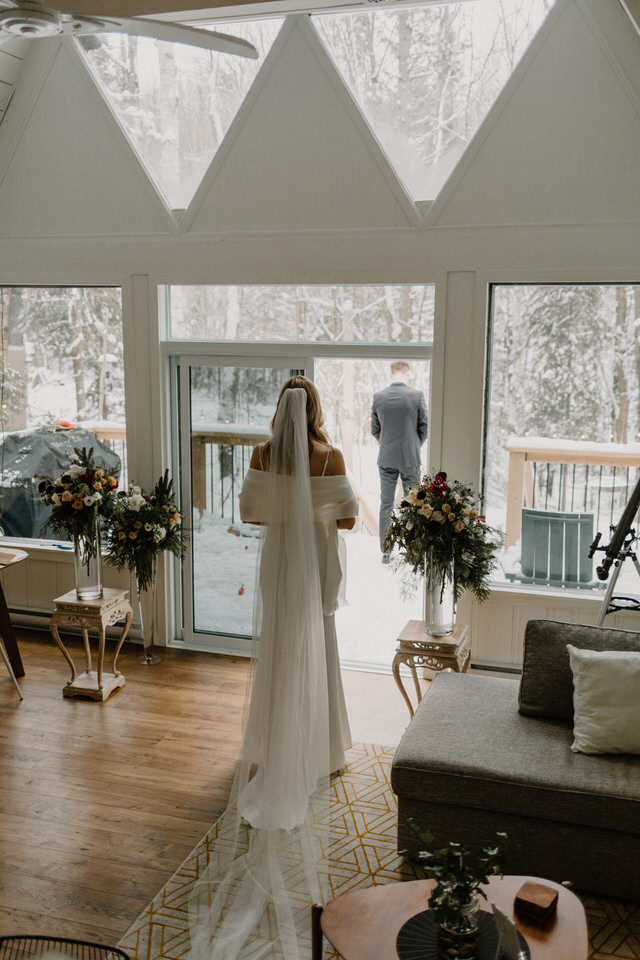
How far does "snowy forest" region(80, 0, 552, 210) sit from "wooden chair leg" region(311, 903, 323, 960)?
388 cm

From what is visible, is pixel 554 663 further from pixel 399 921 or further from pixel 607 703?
pixel 399 921

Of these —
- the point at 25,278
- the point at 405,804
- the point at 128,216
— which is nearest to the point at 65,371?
the point at 25,278

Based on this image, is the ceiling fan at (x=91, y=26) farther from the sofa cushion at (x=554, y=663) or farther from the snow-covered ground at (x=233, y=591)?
the snow-covered ground at (x=233, y=591)

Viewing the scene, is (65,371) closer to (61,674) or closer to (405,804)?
(61,674)

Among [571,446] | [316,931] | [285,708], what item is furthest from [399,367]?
[316,931]

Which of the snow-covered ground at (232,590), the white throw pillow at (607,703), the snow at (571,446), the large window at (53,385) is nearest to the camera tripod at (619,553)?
the snow at (571,446)

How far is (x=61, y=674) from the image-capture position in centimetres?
556

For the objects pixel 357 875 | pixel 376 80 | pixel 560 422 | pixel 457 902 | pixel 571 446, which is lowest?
pixel 357 875

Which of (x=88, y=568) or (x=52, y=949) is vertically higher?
(x=88, y=568)

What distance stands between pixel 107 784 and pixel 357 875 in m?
1.39

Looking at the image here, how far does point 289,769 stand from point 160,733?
4.26 ft

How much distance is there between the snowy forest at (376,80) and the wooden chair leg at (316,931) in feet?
12.7

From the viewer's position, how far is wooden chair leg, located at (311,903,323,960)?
103 inches

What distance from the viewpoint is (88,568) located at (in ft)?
17.2
